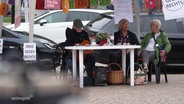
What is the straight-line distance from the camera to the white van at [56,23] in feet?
56.2

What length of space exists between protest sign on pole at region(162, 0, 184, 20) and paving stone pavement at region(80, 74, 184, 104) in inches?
57.8

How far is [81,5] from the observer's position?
10750 millimetres

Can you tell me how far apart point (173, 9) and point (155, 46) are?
2.54 m

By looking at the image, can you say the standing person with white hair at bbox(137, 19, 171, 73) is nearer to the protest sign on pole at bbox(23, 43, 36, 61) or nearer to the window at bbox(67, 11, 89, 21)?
Answer: the protest sign on pole at bbox(23, 43, 36, 61)

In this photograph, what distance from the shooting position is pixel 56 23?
17453 millimetres

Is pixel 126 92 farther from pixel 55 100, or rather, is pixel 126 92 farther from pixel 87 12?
pixel 87 12

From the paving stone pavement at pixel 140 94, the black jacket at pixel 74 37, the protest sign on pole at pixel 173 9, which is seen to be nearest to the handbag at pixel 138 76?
the paving stone pavement at pixel 140 94

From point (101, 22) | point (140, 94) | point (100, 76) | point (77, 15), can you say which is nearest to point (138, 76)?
point (100, 76)

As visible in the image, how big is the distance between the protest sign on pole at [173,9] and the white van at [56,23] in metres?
8.97

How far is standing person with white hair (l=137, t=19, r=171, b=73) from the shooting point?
10.3 meters

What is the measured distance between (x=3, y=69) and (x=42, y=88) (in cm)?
37

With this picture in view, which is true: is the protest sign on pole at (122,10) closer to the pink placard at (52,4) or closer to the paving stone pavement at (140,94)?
the paving stone pavement at (140,94)

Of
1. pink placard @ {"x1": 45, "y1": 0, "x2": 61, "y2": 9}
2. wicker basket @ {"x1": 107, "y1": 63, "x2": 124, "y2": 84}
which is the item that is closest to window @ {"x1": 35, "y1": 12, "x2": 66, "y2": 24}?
wicker basket @ {"x1": 107, "y1": 63, "x2": 124, "y2": 84}

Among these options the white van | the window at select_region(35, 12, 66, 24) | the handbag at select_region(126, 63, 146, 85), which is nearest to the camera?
the handbag at select_region(126, 63, 146, 85)
